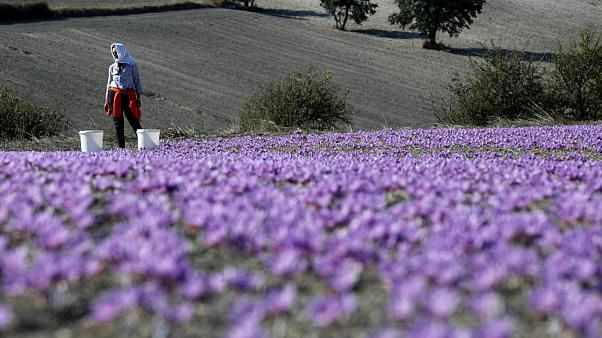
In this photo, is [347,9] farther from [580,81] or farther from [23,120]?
[23,120]

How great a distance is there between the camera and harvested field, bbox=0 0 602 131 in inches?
1486

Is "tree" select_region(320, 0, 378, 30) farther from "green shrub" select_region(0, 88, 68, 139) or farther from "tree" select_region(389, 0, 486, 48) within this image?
"green shrub" select_region(0, 88, 68, 139)

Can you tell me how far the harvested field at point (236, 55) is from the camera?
124 ft

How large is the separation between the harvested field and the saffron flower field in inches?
912

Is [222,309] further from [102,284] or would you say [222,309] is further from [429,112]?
[429,112]

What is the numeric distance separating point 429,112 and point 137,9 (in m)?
34.6

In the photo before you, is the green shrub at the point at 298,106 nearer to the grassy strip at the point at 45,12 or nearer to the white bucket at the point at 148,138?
the white bucket at the point at 148,138

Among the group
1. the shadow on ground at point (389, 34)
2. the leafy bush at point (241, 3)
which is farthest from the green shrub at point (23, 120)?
the leafy bush at point (241, 3)

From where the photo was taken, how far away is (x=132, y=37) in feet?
175

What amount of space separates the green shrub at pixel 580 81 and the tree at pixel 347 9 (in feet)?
156

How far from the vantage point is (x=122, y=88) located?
13.4 metres

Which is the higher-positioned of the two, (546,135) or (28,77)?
(546,135)

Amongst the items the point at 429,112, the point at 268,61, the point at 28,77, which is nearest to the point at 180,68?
the point at 268,61

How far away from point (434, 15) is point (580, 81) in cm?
4400
